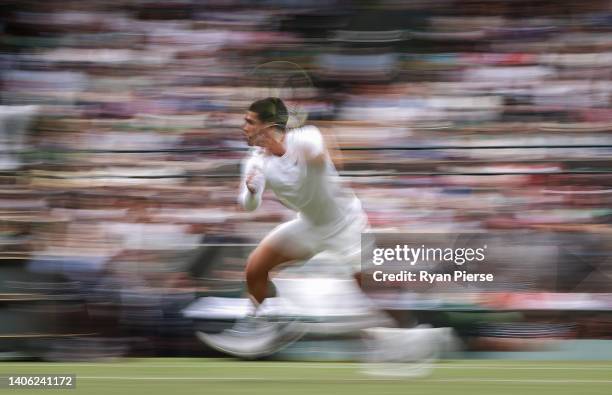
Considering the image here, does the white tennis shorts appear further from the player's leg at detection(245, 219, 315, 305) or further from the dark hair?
the dark hair

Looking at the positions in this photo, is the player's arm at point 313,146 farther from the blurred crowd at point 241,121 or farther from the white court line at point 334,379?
the blurred crowd at point 241,121

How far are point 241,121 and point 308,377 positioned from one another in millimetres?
2719

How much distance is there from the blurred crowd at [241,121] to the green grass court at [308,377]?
0.60 metres

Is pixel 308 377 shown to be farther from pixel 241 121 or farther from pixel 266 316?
pixel 241 121

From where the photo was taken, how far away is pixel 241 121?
822 centimetres

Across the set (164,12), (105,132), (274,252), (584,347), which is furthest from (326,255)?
(164,12)

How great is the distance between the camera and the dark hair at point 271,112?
6.27 meters

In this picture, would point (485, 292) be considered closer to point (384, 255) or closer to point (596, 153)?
point (384, 255)

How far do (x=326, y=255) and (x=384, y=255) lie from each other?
377 millimetres

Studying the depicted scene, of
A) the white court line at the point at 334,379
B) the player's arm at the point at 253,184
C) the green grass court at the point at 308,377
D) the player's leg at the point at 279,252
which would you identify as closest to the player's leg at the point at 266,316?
the player's leg at the point at 279,252

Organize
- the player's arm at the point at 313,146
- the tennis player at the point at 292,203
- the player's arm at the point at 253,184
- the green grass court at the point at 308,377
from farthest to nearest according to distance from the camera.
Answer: the tennis player at the point at 292,203
the player's arm at the point at 253,184
the player's arm at the point at 313,146
the green grass court at the point at 308,377

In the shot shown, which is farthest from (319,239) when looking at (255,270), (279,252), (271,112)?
(271,112)

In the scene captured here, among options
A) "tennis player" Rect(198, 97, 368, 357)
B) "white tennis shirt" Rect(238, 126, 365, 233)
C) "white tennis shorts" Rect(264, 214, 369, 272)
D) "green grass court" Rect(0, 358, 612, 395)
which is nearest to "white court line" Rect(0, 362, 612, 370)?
"green grass court" Rect(0, 358, 612, 395)

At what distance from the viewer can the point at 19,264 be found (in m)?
7.04
